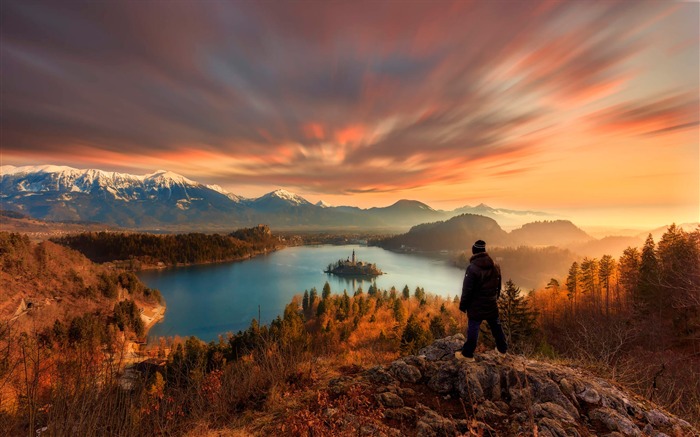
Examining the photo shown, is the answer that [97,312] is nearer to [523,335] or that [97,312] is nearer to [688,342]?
[523,335]

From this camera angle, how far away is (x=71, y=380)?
4141 mm

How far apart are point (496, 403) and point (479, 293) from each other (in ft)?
7.08

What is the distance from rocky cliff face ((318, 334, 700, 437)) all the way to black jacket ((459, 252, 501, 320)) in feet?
3.58

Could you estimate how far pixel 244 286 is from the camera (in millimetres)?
102062

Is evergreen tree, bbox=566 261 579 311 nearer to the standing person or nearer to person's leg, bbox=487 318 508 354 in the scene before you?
person's leg, bbox=487 318 508 354

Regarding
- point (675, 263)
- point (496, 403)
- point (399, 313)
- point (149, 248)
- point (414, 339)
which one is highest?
point (675, 263)

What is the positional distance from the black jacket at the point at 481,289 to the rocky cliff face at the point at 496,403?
109 cm

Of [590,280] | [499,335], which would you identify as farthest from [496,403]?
[590,280]

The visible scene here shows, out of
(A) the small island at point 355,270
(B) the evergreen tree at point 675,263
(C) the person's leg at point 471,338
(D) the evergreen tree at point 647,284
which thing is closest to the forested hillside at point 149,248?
(A) the small island at point 355,270

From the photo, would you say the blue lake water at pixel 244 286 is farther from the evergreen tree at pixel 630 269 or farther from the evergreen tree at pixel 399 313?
the evergreen tree at pixel 630 269

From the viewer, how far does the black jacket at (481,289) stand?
257 inches

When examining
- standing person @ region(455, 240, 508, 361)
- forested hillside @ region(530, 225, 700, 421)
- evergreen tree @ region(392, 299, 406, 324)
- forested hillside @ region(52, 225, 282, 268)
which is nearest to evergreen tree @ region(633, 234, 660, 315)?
forested hillside @ region(530, 225, 700, 421)

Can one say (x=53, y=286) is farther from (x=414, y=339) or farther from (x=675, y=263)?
(x=675, y=263)

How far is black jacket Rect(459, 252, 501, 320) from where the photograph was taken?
6535 mm
